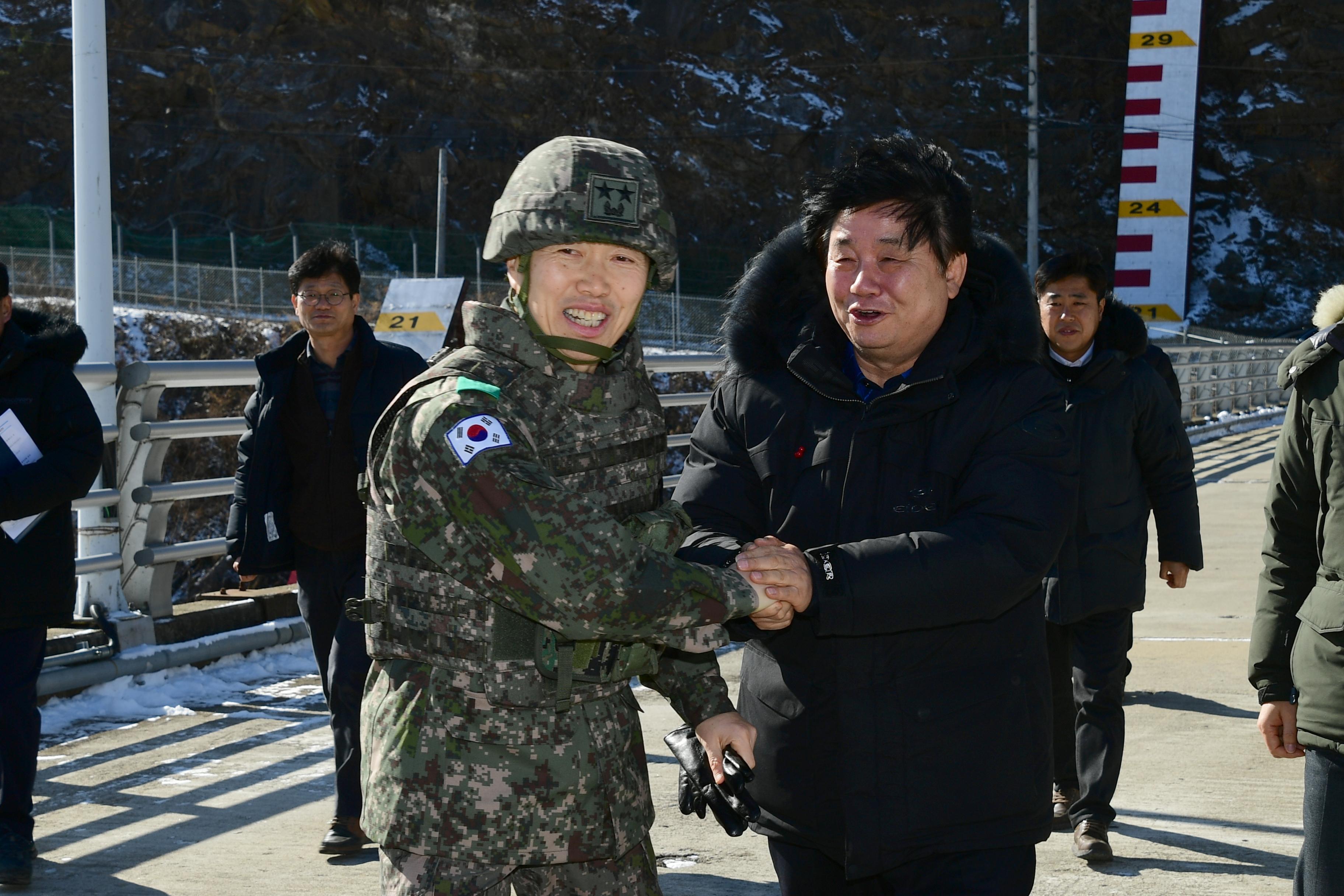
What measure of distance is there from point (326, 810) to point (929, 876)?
288 centimetres

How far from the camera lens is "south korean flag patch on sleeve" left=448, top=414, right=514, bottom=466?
2270 mm

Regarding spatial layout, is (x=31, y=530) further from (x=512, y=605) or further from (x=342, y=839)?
(x=512, y=605)

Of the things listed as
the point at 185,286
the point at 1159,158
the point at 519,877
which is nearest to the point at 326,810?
the point at 519,877

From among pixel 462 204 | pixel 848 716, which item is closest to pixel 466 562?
pixel 848 716

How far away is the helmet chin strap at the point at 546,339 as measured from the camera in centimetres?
250

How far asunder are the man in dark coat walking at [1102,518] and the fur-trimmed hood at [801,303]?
1961mm

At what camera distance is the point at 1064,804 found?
16.2 ft

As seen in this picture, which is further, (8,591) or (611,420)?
(8,591)

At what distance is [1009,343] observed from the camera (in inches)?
108

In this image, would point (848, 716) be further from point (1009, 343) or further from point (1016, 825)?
point (1009, 343)

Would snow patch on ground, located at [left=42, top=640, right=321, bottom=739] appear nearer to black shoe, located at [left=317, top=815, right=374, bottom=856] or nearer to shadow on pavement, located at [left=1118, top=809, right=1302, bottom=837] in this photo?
black shoe, located at [left=317, top=815, right=374, bottom=856]

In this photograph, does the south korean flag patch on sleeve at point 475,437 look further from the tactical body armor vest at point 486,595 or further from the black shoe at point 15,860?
the black shoe at point 15,860

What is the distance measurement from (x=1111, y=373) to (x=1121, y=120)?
41654 mm

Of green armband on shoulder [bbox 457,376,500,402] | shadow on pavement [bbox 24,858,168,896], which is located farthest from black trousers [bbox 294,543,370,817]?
green armband on shoulder [bbox 457,376,500,402]
